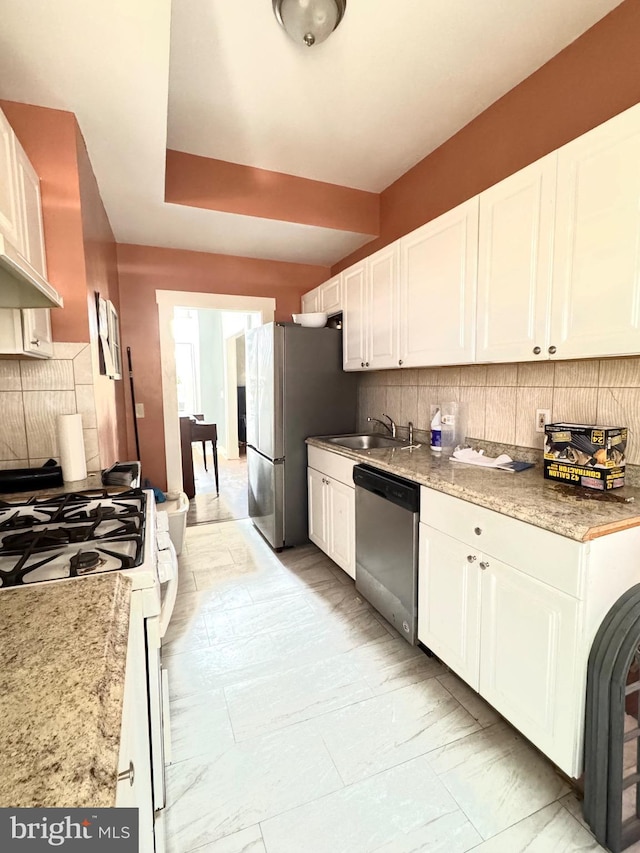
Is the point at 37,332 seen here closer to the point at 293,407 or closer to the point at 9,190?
the point at 9,190

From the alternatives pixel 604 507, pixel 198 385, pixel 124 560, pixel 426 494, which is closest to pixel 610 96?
pixel 604 507

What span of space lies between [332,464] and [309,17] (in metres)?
2.10

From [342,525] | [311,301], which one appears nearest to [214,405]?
[311,301]

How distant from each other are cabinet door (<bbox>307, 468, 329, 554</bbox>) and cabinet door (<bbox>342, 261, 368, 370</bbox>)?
0.84 m

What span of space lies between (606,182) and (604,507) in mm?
1055

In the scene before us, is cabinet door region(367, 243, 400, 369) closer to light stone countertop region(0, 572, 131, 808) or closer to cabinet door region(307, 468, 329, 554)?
cabinet door region(307, 468, 329, 554)

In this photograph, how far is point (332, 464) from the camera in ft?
→ 8.39

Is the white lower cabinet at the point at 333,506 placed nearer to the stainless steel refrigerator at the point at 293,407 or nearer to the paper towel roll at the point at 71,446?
the stainless steel refrigerator at the point at 293,407

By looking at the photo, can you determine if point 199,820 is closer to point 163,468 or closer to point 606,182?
point 606,182

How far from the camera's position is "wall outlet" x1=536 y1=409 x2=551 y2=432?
178cm

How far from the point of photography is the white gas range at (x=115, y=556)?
2.94ft

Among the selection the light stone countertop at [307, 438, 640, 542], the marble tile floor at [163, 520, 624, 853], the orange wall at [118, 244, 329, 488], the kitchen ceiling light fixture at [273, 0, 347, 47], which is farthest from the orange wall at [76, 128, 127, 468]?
the light stone countertop at [307, 438, 640, 542]

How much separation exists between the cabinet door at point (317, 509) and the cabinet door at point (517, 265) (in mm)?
1411

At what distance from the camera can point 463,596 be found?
1505 millimetres
